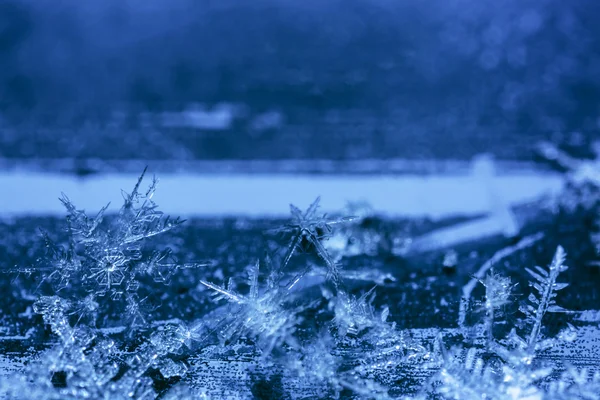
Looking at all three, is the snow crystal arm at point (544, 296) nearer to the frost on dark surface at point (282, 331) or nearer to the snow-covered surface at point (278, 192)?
the frost on dark surface at point (282, 331)

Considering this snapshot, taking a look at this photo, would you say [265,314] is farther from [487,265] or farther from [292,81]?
[292,81]

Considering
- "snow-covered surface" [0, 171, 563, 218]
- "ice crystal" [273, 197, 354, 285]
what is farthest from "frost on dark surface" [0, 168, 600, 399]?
"snow-covered surface" [0, 171, 563, 218]

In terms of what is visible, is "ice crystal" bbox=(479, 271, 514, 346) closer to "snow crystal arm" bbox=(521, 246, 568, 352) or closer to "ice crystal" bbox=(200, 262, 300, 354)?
"snow crystal arm" bbox=(521, 246, 568, 352)

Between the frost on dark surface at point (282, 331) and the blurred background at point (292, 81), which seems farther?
the blurred background at point (292, 81)

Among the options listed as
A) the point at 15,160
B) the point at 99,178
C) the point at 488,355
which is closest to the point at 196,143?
the point at 99,178

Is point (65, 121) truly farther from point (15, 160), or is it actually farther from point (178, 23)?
point (178, 23)

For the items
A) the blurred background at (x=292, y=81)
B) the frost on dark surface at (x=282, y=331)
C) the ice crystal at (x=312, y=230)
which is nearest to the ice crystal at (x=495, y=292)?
the frost on dark surface at (x=282, y=331)
